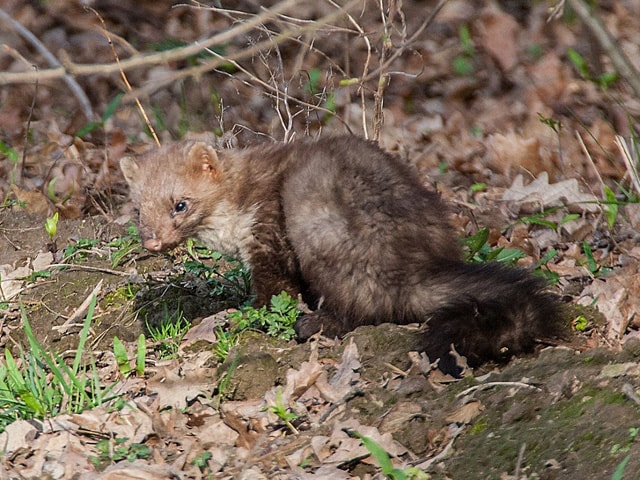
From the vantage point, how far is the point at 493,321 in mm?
4816

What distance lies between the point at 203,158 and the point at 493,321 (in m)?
2.48

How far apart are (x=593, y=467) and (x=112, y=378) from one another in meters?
3.01

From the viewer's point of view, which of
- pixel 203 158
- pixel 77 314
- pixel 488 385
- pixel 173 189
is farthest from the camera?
pixel 77 314

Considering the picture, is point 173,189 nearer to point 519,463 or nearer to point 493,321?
point 493,321

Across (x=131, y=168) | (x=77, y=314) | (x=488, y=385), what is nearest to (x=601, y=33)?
(x=488, y=385)

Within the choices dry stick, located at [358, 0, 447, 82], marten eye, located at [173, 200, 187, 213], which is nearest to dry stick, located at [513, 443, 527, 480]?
dry stick, located at [358, 0, 447, 82]

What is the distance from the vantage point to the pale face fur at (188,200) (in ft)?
19.9

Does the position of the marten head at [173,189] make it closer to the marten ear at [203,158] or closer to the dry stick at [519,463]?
the marten ear at [203,158]

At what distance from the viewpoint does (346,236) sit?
5457mm

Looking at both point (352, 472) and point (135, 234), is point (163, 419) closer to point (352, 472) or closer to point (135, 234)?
point (352, 472)

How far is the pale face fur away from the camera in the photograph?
6.07 meters

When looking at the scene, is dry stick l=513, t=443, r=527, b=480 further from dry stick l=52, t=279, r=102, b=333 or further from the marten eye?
dry stick l=52, t=279, r=102, b=333

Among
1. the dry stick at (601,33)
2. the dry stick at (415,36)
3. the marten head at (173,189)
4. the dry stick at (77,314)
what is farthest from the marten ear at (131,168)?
the dry stick at (601,33)

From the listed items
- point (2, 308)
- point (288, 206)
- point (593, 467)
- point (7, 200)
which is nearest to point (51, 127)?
point (7, 200)
